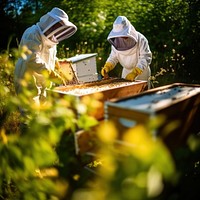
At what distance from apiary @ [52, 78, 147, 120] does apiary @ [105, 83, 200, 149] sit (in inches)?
13.7

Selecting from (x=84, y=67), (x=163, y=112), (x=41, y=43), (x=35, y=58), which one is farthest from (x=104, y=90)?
(x=84, y=67)

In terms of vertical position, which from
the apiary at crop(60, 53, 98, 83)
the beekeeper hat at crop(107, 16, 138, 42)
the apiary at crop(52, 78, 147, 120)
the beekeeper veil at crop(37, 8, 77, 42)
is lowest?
the apiary at crop(60, 53, 98, 83)

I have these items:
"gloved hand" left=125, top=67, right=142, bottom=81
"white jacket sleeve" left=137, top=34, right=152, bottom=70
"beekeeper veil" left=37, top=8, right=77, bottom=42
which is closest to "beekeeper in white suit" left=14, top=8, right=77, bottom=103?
"beekeeper veil" left=37, top=8, right=77, bottom=42

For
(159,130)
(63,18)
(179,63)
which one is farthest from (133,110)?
(179,63)

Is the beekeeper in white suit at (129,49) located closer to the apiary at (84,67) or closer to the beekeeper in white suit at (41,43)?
the beekeeper in white suit at (41,43)

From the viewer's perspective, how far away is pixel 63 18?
391cm

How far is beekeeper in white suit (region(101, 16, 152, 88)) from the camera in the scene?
3.99 metres

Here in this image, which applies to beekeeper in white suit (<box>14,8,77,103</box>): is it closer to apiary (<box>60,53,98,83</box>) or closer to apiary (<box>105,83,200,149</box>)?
apiary (<box>60,53,98,83</box>)

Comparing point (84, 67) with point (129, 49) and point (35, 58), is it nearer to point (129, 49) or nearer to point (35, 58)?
point (129, 49)

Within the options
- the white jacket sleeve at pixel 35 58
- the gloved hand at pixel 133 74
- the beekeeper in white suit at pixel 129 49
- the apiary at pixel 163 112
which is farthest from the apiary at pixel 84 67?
the apiary at pixel 163 112

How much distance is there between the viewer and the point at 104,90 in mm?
2586

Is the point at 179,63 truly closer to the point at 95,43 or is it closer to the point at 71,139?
the point at 95,43

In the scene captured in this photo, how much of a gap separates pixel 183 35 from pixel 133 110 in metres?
5.97

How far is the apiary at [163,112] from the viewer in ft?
6.31
